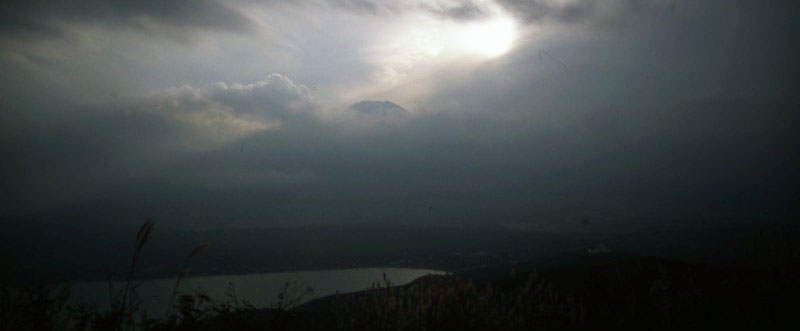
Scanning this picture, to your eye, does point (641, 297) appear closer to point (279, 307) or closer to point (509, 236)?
point (279, 307)

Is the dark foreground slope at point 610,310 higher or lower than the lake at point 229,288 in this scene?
higher

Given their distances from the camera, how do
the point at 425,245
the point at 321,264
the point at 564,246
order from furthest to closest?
1. the point at 425,245
2. the point at 564,246
3. the point at 321,264

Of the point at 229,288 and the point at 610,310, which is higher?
the point at 229,288

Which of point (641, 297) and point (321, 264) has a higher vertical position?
point (641, 297)

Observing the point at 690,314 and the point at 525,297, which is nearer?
the point at 690,314

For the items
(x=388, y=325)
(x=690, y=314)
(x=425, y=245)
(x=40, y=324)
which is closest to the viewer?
(x=40, y=324)

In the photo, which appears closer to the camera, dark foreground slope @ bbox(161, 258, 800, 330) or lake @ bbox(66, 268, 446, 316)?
dark foreground slope @ bbox(161, 258, 800, 330)

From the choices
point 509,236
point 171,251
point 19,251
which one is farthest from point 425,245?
point 19,251

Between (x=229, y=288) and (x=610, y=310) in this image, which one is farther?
(x=610, y=310)

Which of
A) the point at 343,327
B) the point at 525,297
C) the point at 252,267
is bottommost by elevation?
the point at 252,267

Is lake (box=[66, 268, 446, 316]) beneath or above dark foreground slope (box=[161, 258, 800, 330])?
beneath

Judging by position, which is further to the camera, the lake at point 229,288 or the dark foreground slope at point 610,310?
the lake at point 229,288
